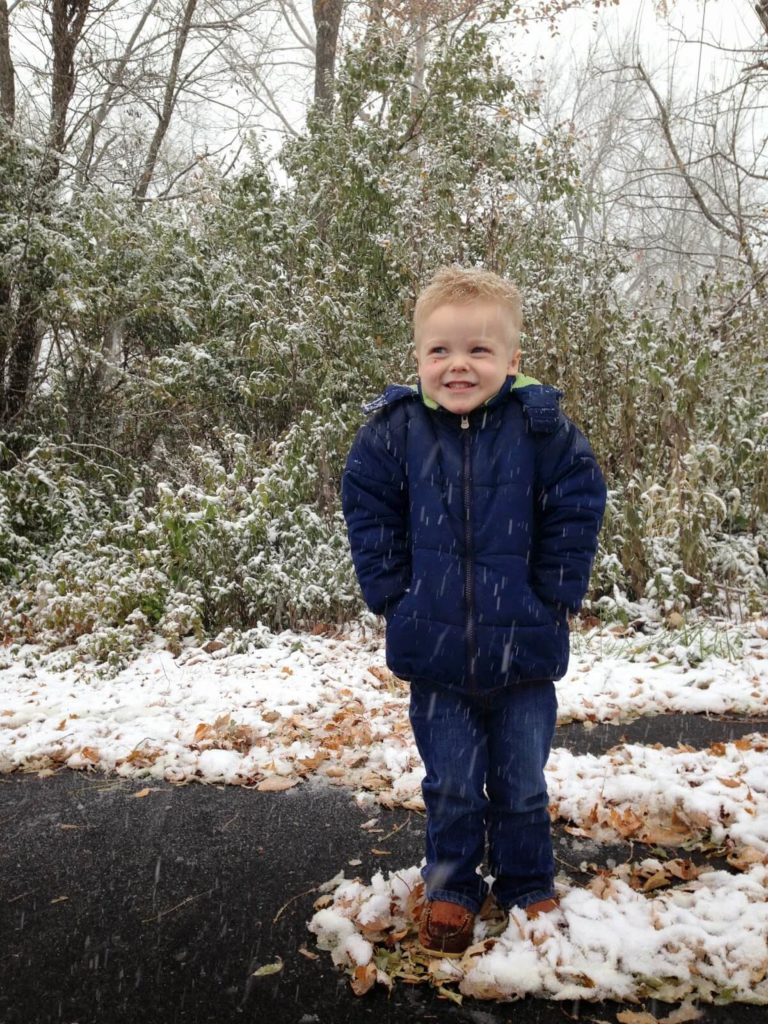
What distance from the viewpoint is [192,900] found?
8.43ft

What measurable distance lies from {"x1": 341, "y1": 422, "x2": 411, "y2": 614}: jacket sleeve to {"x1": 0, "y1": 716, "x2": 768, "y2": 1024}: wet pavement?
990mm

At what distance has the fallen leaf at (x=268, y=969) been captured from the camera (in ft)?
7.04

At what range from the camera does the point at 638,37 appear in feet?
28.8

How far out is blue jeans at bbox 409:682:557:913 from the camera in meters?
2.23

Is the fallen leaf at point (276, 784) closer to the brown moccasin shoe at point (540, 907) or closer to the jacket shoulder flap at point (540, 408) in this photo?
the brown moccasin shoe at point (540, 907)

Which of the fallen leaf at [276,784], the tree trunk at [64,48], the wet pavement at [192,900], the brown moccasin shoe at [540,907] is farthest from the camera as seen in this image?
the tree trunk at [64,48]

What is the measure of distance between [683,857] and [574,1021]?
95 cm

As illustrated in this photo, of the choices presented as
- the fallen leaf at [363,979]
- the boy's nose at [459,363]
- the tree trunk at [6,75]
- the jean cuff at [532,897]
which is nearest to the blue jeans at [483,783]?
the jean cuff at [532,897]

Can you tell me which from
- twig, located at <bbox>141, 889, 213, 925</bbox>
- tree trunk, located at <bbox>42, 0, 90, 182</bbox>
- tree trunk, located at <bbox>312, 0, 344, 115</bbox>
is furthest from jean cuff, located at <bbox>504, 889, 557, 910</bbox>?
tree trunk, located at <bbox>312, 0, 344, 115</bbox>

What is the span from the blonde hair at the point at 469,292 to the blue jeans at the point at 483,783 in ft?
3.28

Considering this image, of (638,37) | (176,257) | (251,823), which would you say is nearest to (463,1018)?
(251,823)

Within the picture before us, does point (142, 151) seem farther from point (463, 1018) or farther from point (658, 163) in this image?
point (658, 163)

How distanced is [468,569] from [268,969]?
1.17 meters

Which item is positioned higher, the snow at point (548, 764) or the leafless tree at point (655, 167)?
the leafless tree at point (655, 167)
